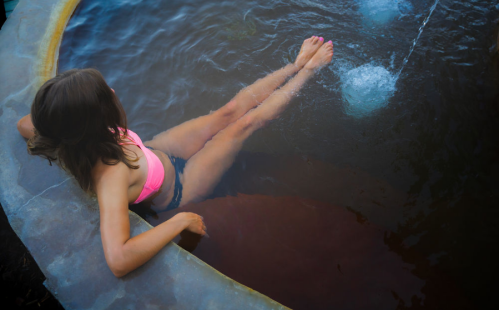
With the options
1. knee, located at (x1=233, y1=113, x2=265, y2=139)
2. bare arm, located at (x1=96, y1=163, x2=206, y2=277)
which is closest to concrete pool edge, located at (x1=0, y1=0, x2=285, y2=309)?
bare arm, located at (x1=96, y1=163, x2=206, y2=277)

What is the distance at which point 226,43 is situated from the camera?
362 cm

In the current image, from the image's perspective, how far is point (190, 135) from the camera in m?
2.72

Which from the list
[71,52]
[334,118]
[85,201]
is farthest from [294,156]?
[71,52]

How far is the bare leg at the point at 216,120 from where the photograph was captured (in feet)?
8.84

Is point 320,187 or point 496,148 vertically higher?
point 496,148

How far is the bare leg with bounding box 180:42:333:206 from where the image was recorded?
2.50 meters

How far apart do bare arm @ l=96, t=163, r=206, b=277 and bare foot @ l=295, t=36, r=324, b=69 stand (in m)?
2.26

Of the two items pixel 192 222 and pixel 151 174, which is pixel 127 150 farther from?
pixel 192 222

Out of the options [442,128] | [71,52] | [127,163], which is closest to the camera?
[127,163]

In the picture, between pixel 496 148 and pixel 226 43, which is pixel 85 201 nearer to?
pixel 226 43

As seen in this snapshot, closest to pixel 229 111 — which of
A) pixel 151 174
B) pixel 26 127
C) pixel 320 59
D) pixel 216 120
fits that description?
pixel 216 120

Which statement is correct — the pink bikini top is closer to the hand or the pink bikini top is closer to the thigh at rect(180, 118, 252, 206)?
the thigh at rect(180, 118, 252, 206)

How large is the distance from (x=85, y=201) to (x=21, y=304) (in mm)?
804

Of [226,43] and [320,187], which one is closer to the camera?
[320,187]
